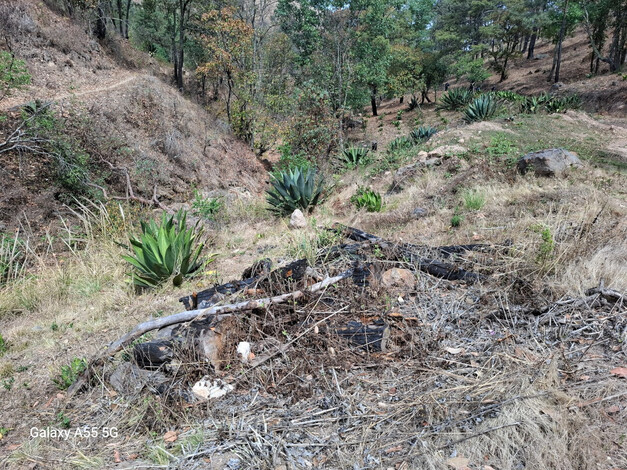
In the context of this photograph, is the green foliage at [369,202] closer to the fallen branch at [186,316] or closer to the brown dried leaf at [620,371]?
the fallen branch at [186,316]

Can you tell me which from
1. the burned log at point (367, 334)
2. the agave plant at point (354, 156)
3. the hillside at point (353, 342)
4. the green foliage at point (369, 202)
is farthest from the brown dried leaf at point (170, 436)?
the agave plant at point (354, 156)

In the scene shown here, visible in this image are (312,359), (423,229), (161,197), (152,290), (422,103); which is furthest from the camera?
(422,103)

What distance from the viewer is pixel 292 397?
7.58ft

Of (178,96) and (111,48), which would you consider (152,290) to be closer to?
(178,96)

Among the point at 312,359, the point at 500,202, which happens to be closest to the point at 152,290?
the point at 312,359

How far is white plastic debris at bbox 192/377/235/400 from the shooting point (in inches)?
93.4

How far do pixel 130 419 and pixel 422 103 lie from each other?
29.3 m

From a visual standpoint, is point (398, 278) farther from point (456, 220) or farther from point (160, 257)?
point (160, 257)

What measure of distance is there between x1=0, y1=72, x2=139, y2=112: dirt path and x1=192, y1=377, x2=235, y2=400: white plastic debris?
12140 mm

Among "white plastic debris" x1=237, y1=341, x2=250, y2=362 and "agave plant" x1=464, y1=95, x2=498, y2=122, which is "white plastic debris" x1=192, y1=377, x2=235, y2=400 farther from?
"agave plant" x1=464, y1=95, x2=498, y2=122

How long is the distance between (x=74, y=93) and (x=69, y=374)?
547 inches

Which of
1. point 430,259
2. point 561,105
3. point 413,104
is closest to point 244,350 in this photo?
point 430,259

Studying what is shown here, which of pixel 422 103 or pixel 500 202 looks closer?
pixel 500 202

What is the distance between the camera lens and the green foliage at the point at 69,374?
2684mm
